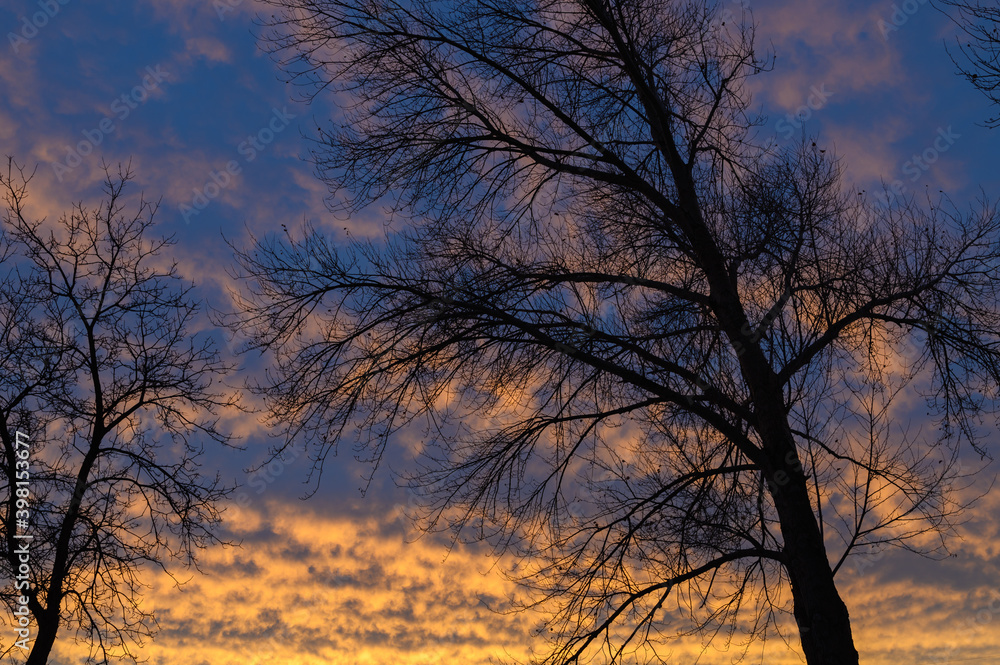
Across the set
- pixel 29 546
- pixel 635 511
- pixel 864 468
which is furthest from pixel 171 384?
pixel 864 468

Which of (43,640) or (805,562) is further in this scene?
(43,640)

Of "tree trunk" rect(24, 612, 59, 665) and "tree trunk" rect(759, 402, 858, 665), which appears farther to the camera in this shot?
"tree trunk" rect(24, 612, 59, 665)

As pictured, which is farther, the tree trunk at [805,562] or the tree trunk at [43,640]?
the tree trunk at [43,640]

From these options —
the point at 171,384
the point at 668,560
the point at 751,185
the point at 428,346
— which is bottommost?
the point at 668,560

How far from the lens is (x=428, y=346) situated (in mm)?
7816

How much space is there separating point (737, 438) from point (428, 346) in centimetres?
314

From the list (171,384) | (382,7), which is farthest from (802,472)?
(171,384)

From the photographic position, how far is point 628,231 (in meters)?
9.45

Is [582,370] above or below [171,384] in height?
below

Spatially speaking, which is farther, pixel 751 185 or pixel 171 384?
pixel 171 384

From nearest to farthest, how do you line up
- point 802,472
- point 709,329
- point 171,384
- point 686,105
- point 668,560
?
point 802,472
point 668,560
point 709,329
point 686,105
point 171,384

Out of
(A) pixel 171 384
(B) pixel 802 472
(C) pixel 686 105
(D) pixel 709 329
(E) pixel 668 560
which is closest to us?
(B) pixel 802 472

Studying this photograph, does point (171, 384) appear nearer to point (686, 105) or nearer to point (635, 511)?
point (635, 511)

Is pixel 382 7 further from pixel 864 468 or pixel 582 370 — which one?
pixel 864 468
